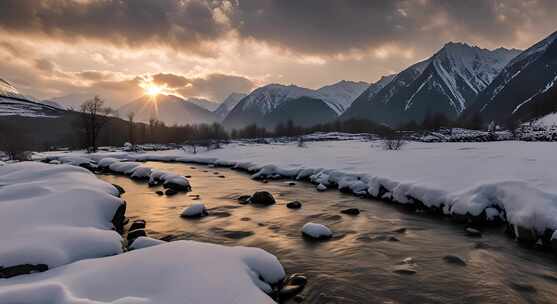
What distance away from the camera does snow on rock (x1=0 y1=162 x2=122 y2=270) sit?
8.23 metres

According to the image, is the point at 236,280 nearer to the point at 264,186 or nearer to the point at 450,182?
the point at 450,182

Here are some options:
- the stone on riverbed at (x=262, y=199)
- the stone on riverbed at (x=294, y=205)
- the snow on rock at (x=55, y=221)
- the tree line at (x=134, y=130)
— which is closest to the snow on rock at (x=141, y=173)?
the snow on rock at (x=55, y=221)

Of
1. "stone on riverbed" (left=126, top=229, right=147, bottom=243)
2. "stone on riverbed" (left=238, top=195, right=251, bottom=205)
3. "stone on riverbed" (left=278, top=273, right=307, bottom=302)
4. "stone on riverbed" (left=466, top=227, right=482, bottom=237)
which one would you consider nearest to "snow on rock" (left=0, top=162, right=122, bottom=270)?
"stone on riverbed" (left=126, top=229, right=147, bottom=243)

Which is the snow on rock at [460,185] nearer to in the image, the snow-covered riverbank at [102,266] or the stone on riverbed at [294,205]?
the stone on riverbed at [294,205]

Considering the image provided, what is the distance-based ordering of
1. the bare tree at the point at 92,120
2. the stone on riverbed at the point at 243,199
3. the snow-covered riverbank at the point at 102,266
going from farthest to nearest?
the bare tree at the point at 92,120 < the stone on riverbed at the point at 243,199 < the snow-covered riverbank at the point at 102,266

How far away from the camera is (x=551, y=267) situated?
34.4 feet

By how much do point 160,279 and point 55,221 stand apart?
6116mm

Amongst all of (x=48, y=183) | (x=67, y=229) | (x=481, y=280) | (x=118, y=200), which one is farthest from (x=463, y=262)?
(x=48, y=183)

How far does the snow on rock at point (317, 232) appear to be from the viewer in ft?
45.5

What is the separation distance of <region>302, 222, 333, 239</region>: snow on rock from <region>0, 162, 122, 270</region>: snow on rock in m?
7.72

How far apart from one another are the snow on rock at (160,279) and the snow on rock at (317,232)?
17.1 ft

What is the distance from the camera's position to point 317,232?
14.0 m

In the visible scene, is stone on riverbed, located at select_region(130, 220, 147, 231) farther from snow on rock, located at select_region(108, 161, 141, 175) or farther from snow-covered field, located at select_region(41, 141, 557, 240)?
snow on rock, located at select_region(108, 161, 141, 175)

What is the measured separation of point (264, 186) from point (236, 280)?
20.8 m
